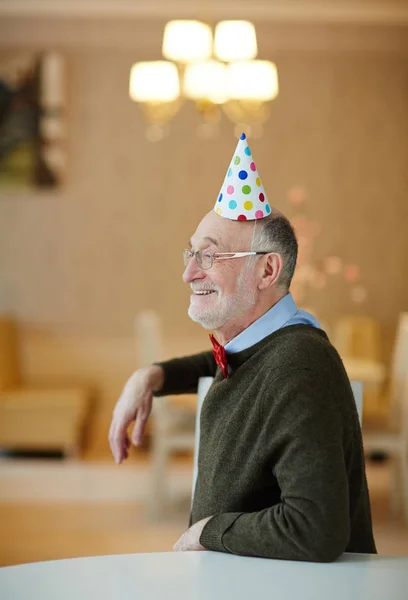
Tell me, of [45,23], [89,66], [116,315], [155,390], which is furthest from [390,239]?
[155,390]

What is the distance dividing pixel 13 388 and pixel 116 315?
3.15 ft

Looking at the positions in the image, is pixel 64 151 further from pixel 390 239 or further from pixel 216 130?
pixel 390 239

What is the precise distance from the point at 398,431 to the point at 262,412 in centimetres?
344

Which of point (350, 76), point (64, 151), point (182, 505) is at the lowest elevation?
point (182, 505)

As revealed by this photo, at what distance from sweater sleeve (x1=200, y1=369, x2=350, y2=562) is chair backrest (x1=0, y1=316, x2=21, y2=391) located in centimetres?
523

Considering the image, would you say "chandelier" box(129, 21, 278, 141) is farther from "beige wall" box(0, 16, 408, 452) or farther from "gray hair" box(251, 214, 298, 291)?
"gray hair" box(251, 214, 298, 291)

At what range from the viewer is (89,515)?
4691 millimetres

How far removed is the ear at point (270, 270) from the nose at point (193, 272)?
10 cm

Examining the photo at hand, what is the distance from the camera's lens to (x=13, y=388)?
650 cm

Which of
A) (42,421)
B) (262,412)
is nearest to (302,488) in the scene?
(262,412)

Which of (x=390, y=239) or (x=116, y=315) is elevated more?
(x=390, y=239)

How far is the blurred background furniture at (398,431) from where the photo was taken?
15.0 ft

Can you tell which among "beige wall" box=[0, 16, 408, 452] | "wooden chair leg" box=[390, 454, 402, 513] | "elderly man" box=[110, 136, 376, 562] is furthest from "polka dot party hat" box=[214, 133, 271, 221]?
"beige wall" box=[0, 16, 408, 452]

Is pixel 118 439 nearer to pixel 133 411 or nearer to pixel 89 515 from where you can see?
pixel 133 411
